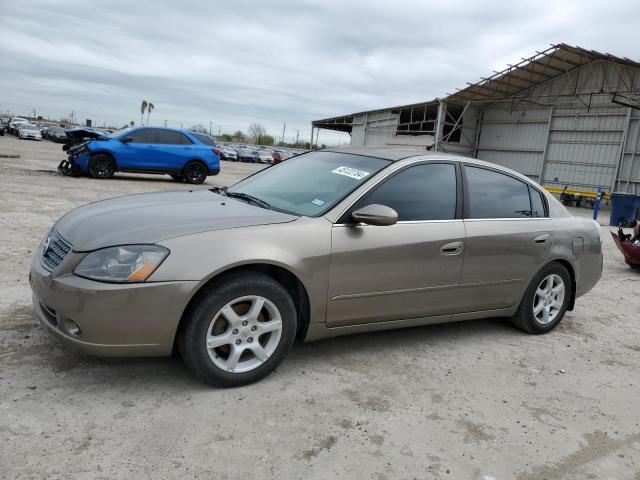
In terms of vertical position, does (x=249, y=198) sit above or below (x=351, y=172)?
below

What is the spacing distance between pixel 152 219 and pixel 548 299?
3.46 m

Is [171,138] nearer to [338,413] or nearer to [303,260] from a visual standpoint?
[303,260]

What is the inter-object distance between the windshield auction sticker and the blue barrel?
14857 mm

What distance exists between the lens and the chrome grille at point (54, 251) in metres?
3.10

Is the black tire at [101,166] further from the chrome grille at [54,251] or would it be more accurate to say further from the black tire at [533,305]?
the black tire at [533,305]

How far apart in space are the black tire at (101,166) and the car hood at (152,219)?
1168 centimetres

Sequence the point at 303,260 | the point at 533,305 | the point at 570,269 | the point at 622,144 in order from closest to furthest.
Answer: the point at 303,260 < the point at 533,305 < the point at 570,269 < the point at 622,144

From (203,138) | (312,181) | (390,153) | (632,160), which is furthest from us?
(632,160)

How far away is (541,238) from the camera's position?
4555 millimetres

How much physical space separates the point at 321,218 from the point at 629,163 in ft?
77.0

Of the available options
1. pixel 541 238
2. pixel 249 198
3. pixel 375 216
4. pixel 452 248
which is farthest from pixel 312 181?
pixel 541 238

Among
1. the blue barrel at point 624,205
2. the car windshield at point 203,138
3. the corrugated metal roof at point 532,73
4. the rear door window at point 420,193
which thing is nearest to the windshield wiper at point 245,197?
the rear door window at point 420,193

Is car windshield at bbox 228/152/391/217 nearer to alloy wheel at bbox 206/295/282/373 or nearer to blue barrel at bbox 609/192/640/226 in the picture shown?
alloy wheel at bbox 206/295/282/373

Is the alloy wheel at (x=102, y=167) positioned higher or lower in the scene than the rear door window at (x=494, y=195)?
lower
